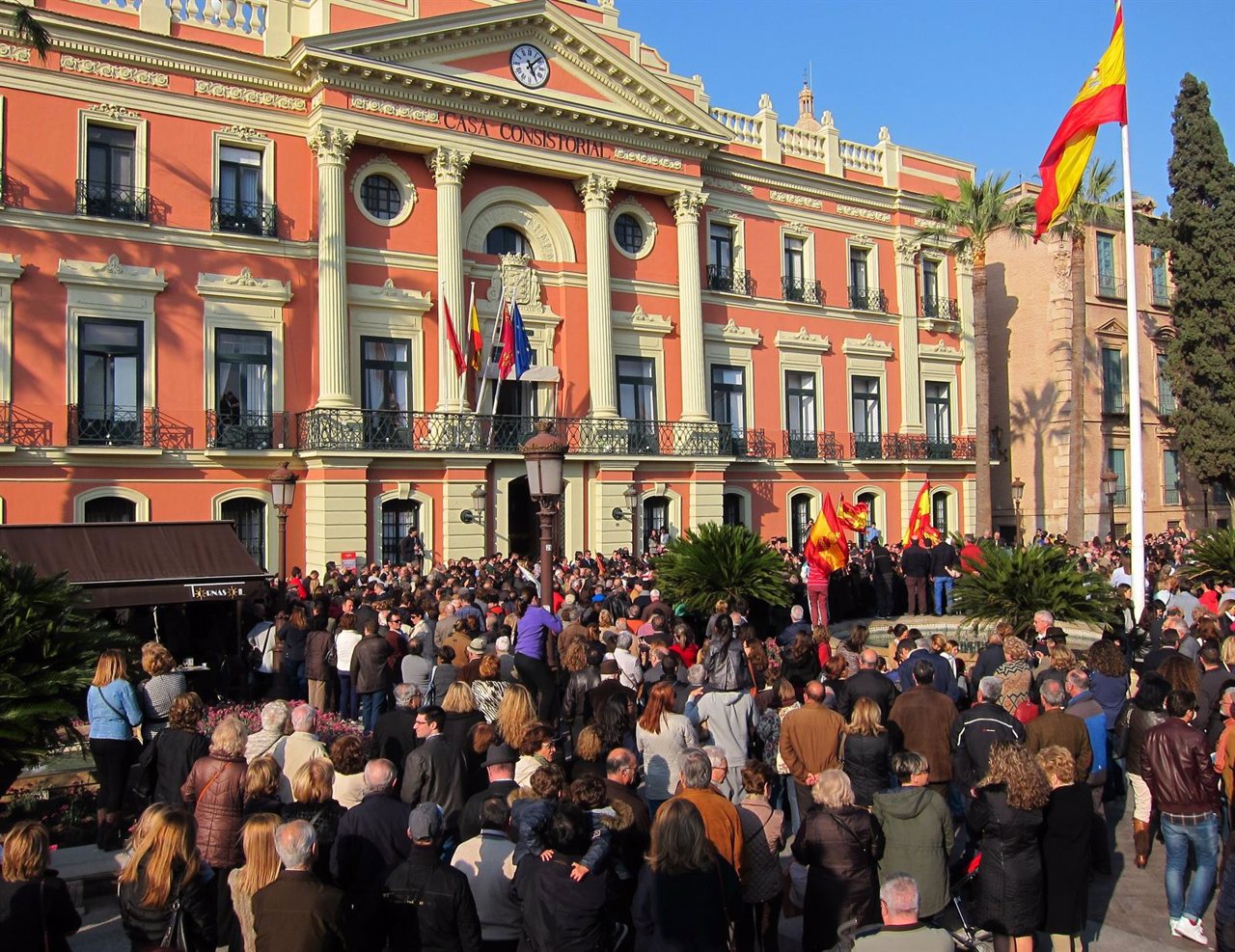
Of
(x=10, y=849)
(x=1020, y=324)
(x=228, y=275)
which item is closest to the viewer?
(x=10, y=849)

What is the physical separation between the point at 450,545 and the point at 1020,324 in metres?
24.2

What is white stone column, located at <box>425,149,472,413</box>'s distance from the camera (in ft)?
81.7

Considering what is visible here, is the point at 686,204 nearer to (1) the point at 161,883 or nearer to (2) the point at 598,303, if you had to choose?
→ (2) the point at 598,303

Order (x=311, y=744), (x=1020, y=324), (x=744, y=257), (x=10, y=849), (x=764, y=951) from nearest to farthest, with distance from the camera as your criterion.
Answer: (x=10, y=849) < (x=764, y=951) < (x=311, y=744) < (x=744, y=257) < (x=1020, y=324)

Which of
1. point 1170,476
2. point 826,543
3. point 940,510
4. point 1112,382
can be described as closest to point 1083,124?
point 826,543

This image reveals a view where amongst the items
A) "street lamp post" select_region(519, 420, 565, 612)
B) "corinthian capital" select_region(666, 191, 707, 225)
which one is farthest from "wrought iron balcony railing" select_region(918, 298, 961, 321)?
"street lamp post" select_region(519, 420, 565, 612)

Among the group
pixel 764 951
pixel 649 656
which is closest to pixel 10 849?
pixel 764 951

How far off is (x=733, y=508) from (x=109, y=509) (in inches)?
663

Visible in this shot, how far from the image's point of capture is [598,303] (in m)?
27.4

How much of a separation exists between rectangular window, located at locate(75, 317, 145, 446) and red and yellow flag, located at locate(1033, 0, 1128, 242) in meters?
18.0

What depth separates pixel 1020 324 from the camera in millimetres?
37688

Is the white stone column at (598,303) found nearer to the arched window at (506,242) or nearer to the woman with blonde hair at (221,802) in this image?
the arched window at (506,242)

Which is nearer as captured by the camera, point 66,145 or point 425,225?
point 66,145

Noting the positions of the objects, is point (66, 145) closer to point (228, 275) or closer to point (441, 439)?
point (228, 275)
